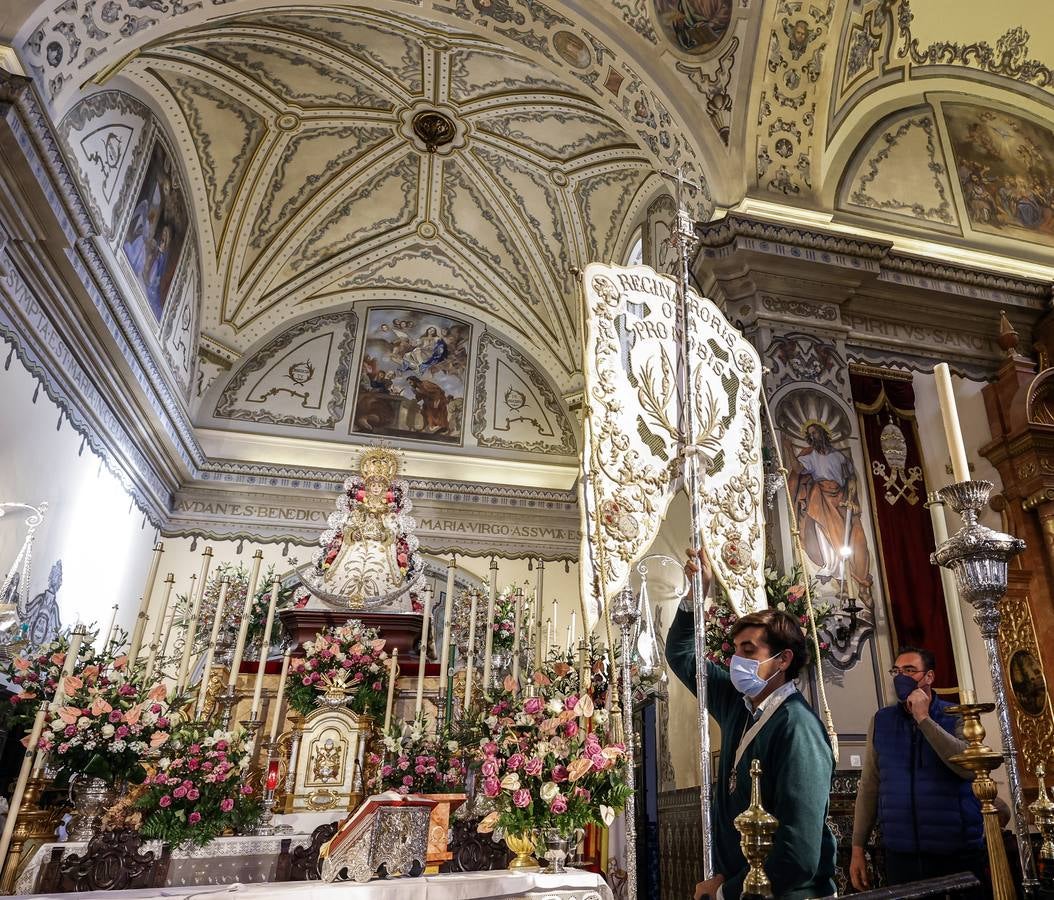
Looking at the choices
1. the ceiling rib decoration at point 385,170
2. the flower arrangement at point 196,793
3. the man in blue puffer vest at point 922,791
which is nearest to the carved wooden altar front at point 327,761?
the flower arrangement at point 196,793

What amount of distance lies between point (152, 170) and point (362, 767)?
25.4ft

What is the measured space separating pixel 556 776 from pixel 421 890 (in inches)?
25.3

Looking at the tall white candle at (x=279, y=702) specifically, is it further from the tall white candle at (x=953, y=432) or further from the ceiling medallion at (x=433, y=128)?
the ceiling medallion at (x=433, y=128)

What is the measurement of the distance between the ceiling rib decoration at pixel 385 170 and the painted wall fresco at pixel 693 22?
172 centimetres

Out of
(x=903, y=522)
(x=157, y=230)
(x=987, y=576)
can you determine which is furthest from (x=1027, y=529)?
(x=157, y=230)

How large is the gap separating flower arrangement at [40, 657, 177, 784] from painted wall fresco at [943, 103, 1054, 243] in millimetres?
8347

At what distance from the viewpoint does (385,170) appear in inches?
426

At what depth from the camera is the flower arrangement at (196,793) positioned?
2.82 meters

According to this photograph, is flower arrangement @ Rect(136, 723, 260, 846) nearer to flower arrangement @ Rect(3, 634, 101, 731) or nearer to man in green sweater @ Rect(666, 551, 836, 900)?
flower arrangement @ Rect(3, 634, 101, 731)

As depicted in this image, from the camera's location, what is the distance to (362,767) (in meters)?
4.32

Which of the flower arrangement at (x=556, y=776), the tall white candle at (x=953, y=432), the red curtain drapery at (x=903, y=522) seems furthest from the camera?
the red curtain drapery at (x=903, y=522)

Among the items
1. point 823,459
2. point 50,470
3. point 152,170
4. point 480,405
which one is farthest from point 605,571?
point 480,405

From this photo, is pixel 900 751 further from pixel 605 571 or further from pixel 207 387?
pixel 207 387

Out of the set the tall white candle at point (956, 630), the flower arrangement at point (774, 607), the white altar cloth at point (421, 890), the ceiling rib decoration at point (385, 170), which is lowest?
the white altar cloth at point (421, 890)
